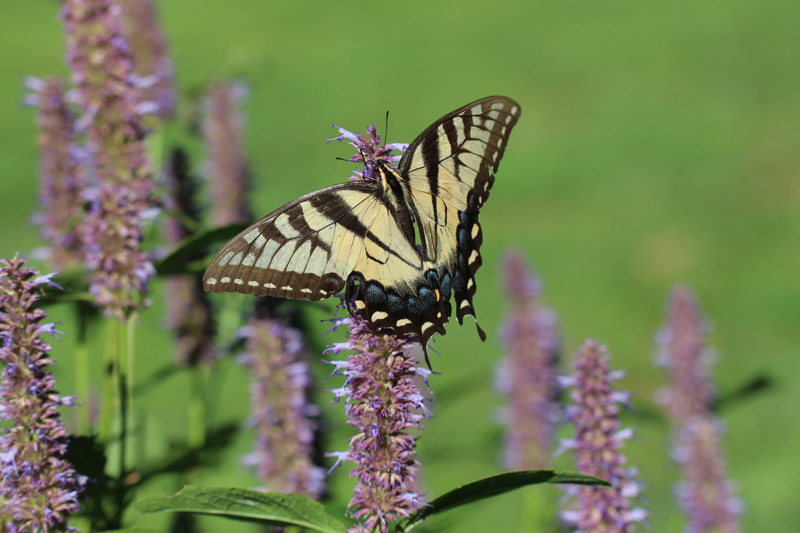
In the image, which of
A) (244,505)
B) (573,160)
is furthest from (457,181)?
(573,160)

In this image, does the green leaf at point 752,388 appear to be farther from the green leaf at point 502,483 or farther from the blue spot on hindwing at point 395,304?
the green leaf at point 502,483

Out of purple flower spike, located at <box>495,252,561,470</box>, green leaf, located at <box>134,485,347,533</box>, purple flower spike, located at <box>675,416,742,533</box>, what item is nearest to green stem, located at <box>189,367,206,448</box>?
green leaf, located at <box>134,485,347,533</box>

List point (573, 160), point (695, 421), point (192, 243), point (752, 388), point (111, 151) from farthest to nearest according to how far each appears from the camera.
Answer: point (573, 160) → point (695, 421) → point (752, 388) → point (111, 151) → point (192, 243)

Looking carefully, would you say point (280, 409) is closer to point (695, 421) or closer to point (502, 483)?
point (502, 483)

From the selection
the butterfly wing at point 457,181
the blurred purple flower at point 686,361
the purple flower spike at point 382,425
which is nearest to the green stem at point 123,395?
the purple flower spike at point 382,425

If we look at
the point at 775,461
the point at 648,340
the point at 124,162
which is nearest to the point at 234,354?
the point at 124,162

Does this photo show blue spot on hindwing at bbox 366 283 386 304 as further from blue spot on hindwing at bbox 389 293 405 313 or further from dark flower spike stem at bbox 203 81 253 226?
dark flower spike stem at bbox 203 81 253 226

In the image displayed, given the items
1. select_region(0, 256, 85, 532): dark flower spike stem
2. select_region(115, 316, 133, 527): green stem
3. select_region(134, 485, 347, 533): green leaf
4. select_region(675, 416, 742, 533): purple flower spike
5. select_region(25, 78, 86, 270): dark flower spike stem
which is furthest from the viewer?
select_region(675, 416, 742, 533): purple flower spike
